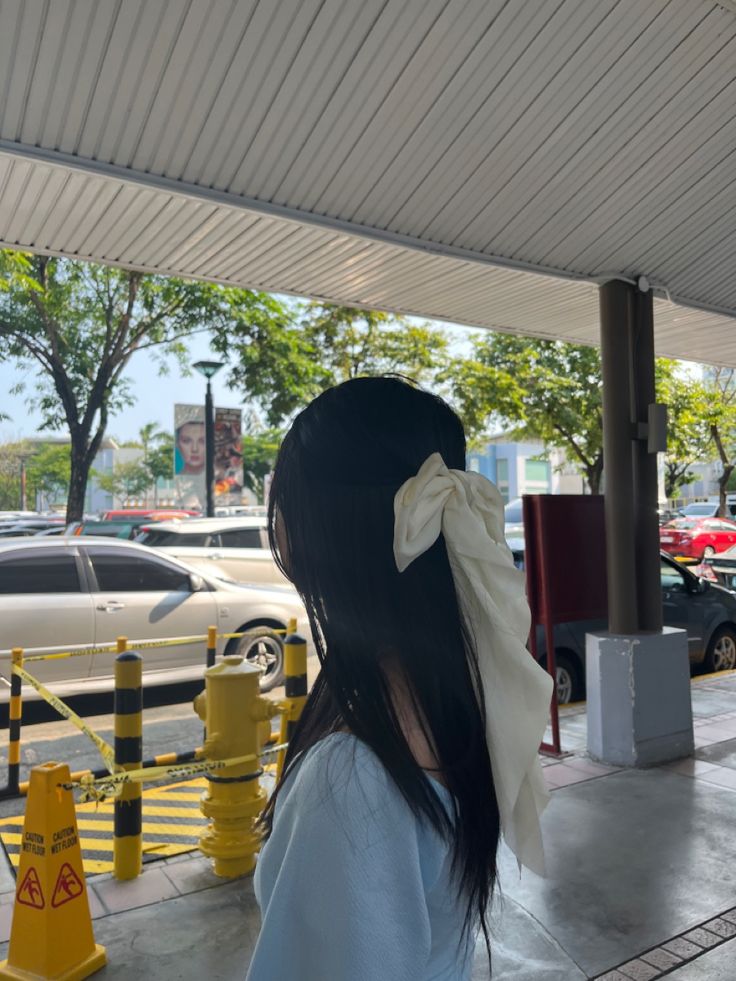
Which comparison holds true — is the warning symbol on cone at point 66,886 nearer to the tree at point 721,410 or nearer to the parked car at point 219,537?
the parked car at point 219,537

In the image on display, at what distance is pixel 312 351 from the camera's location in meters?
19.7

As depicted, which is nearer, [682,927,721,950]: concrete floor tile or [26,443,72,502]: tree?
[682,927,721,950]: concrete floor tile

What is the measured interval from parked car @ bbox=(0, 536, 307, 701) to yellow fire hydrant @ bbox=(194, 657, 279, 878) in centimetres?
290

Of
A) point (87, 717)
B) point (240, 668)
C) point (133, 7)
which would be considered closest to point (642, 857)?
point (240, 668)

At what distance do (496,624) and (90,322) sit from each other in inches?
689

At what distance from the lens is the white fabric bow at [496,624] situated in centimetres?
122

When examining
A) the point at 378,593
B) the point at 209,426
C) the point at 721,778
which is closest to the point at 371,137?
the point at 378,593

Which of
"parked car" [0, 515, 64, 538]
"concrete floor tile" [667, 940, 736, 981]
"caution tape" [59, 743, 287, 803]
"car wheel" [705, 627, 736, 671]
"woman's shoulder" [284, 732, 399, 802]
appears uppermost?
"parked car" [0, 515, 64, 538]

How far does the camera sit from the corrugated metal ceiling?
371 centimetres

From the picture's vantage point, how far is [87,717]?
777 centimetres

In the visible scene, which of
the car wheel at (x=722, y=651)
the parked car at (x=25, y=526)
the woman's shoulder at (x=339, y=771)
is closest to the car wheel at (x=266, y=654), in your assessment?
the car wheel at (x=722, y=651)

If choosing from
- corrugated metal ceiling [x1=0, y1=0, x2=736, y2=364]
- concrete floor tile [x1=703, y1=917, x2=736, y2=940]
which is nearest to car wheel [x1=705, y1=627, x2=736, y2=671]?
corrugated metal ceiling [x1=0, y1=0, x2=736, y2=364]

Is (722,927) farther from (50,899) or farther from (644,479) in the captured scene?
(644,479)

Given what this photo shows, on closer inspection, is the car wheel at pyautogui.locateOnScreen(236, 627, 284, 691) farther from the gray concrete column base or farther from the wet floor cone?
the wet floor cone
